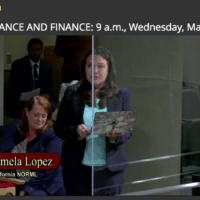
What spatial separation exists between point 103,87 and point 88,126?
1.68 feet

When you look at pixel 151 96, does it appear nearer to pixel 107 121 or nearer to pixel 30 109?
pixel 107 121

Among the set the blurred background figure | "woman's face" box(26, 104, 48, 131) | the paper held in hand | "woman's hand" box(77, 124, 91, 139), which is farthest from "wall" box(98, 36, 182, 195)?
"woman's face" box(26, 104, 48, 131)

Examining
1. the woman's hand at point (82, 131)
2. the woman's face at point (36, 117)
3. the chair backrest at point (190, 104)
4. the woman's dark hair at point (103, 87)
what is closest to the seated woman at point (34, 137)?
the woman's face at point (36, 117)

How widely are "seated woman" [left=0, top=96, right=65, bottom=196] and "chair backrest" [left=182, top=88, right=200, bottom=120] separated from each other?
1659 millimetres

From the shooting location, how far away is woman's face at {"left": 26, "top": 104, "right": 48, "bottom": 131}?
15.7ft

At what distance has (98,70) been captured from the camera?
485 centimetres

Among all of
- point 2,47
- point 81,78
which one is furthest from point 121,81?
point 2,47

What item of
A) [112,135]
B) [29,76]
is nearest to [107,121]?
[112,135]

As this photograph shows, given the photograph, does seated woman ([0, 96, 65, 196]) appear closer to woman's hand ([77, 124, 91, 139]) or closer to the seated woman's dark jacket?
the seated woman's dark jacket

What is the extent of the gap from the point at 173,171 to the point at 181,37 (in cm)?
172

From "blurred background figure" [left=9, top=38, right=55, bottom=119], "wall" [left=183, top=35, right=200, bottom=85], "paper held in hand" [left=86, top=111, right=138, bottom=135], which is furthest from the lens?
"wall" [left=183, top=35, right=200, bottom=85]

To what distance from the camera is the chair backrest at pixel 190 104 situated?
510 cm

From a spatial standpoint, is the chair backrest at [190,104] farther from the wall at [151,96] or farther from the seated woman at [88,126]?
the seated woman at [88,126]

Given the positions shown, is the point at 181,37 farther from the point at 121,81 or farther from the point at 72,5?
the point at 72,5
